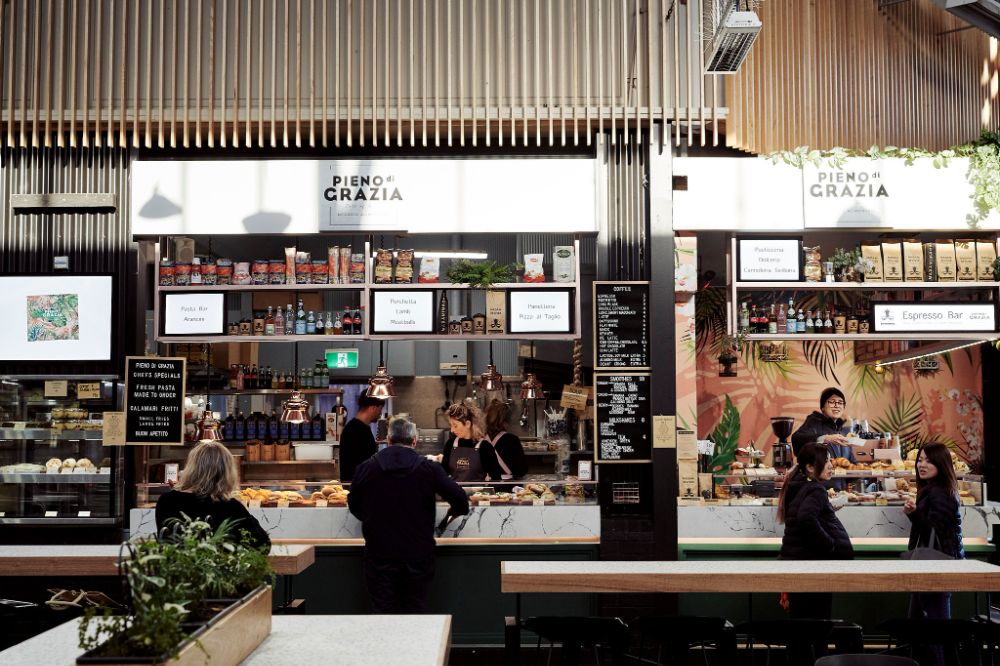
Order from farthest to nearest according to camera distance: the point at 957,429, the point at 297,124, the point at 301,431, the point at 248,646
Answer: the point at 957,429 → the point at 301,431 → the point at 297,124 → the point at 248,646

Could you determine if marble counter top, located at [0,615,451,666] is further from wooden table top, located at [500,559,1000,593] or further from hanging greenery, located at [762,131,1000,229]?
hanging greenery, located at [762,131,1000,229]

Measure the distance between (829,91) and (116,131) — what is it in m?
5.15

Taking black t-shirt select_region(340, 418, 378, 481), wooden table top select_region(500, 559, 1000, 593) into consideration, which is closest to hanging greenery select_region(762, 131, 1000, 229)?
wooden table top select_region(500, 559, 1000, 593)

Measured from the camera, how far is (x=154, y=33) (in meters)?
7.33

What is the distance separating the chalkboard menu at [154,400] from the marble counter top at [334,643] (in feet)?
11.4

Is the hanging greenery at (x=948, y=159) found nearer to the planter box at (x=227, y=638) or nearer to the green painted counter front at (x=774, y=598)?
the green painted counter front at (x=774, y=598)

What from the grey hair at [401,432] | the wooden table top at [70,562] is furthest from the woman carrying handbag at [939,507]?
the wooden table top at [70,562]

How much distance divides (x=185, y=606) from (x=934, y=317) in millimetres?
5992

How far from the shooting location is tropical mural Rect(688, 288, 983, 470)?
11711mm

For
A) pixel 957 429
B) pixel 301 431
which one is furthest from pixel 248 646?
pixel 957 429

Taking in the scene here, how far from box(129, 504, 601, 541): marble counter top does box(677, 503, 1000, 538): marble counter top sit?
672 millimetres

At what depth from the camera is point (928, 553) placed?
Result: 6.07 metres

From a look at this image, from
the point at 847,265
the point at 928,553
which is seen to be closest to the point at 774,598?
the point at 928,553

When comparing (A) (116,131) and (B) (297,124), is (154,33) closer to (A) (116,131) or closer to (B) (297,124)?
(A) (116,131)
